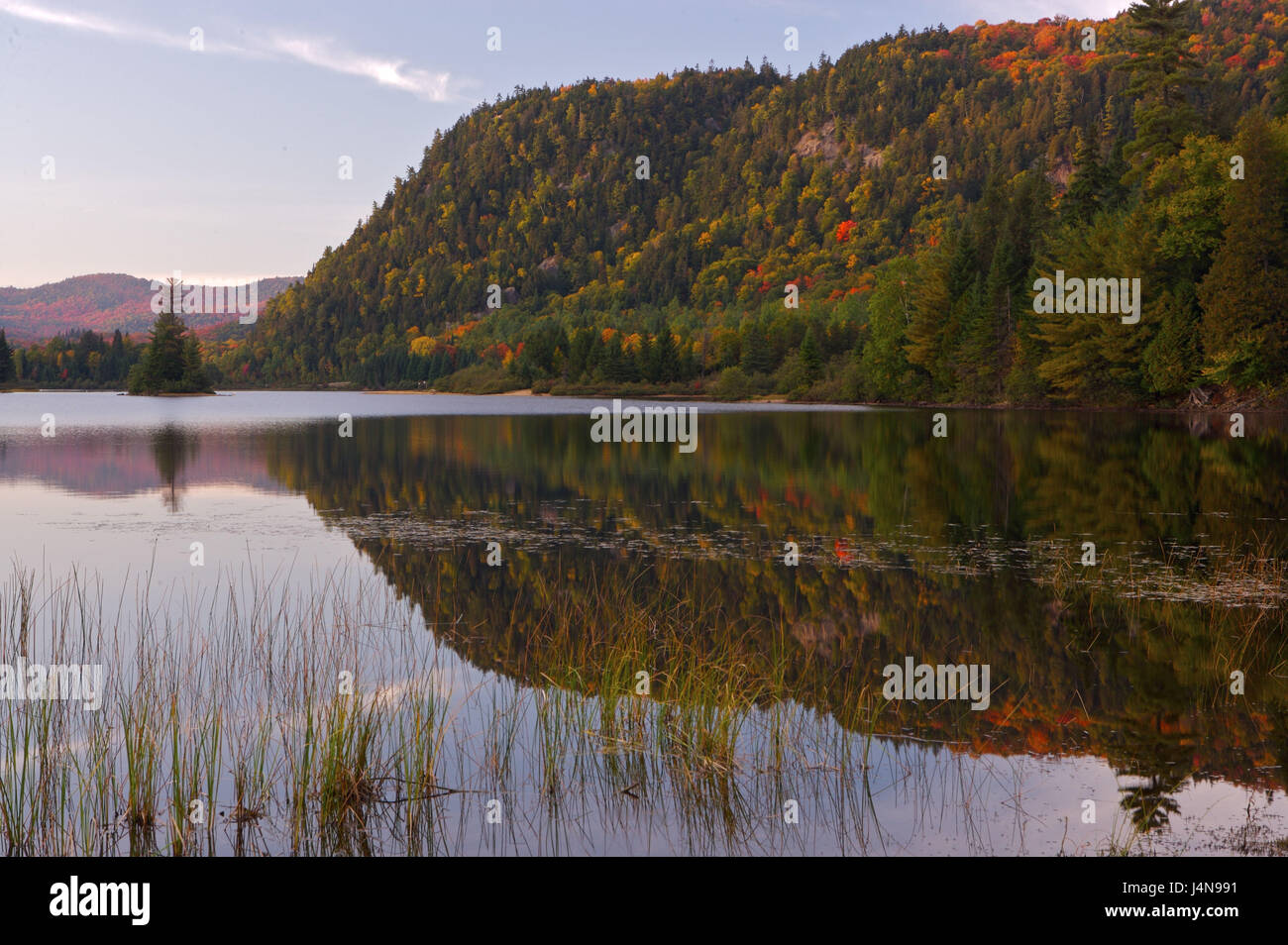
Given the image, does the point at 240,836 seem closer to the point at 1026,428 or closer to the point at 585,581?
the point at 585,581

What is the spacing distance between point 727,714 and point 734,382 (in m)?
127

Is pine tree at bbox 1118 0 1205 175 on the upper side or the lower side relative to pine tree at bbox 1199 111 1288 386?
upper

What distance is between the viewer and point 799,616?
14484mm

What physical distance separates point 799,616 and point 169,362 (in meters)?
170

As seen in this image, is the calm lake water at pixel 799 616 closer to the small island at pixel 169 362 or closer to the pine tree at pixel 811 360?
the pine tree at pixel 811 360

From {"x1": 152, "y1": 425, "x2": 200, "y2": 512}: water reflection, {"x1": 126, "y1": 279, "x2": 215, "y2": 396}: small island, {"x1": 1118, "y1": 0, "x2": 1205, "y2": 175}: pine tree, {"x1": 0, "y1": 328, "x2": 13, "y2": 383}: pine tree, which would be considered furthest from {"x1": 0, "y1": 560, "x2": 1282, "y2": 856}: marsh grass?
{"x1": 0, "y1": 328, "x2": 13, "y2": 383}: pine tree

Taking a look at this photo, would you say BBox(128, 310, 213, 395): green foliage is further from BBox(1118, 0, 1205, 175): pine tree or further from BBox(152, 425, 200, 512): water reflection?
BBox(1118, 0, 1205, 175): pine tree

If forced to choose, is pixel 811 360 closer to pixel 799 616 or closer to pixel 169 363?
pixel 169 363

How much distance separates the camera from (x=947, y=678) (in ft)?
37.6

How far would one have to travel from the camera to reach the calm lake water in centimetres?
801

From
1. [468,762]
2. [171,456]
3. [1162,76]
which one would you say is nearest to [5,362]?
[171,456]

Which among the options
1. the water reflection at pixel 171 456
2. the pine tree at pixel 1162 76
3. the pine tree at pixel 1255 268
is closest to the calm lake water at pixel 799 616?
the water reflection at pixel 171 456

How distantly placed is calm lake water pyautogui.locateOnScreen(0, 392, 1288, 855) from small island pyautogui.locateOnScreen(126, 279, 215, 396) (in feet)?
449

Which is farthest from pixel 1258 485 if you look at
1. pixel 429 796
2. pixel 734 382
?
pixel 734 382
